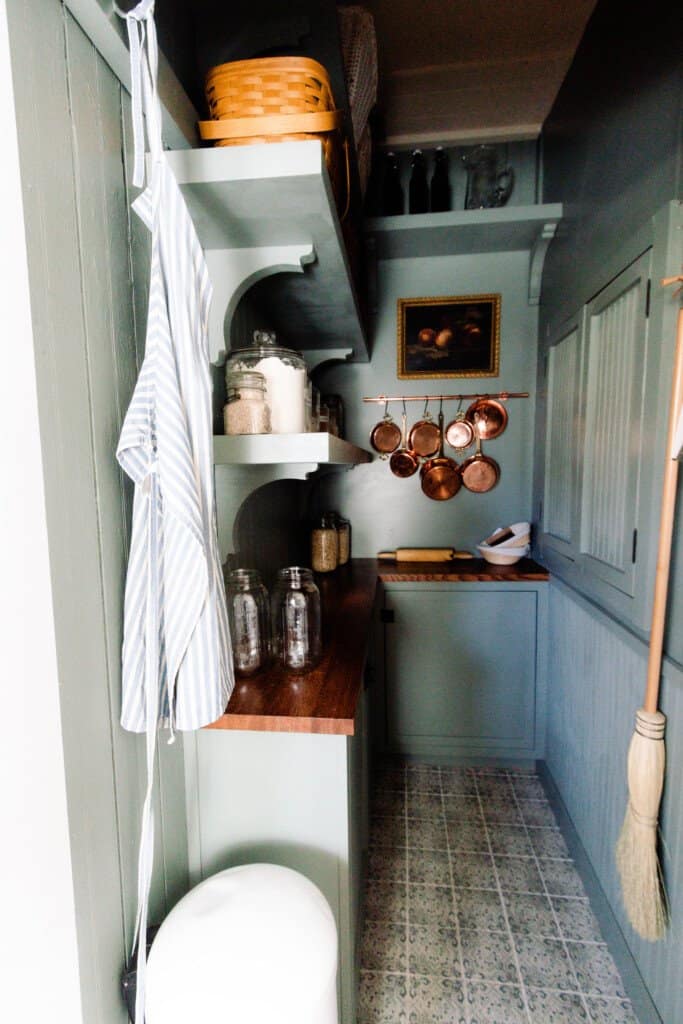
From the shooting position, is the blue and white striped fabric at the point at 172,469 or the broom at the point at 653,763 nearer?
the blue and white striped fabric at the point at 172,469

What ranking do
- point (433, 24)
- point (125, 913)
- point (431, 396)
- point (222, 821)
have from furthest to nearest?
point (431, 396), point (433, 24), point (222, 821), point (125, 913)

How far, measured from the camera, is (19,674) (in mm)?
588

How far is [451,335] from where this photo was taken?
2.34 meters

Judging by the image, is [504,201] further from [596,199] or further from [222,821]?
[222,821]

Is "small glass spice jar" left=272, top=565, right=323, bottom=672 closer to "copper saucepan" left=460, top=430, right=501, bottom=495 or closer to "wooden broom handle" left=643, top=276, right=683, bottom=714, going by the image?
"wooden broom handle" left=643, top=276, right=683, bottom=714

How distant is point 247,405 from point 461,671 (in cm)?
165

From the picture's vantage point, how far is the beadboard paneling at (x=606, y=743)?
3.23ft

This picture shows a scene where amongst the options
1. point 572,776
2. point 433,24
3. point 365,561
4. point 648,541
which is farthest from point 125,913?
point 433,24

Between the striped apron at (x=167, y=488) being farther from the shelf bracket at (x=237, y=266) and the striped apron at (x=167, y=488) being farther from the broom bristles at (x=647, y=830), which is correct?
the broom bristles at (x=647, y=830)

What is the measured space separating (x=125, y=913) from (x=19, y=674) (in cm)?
46

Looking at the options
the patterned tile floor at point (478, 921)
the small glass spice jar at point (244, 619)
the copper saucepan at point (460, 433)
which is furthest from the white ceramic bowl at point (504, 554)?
the small glass spice jar at point (244, 619)

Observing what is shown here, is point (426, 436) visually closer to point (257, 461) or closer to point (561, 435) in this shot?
point (561, 435)

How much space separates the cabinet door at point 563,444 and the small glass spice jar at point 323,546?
Result: 924mm

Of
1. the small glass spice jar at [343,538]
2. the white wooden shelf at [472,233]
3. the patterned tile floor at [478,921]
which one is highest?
the white wooden shelf at [472,233]
